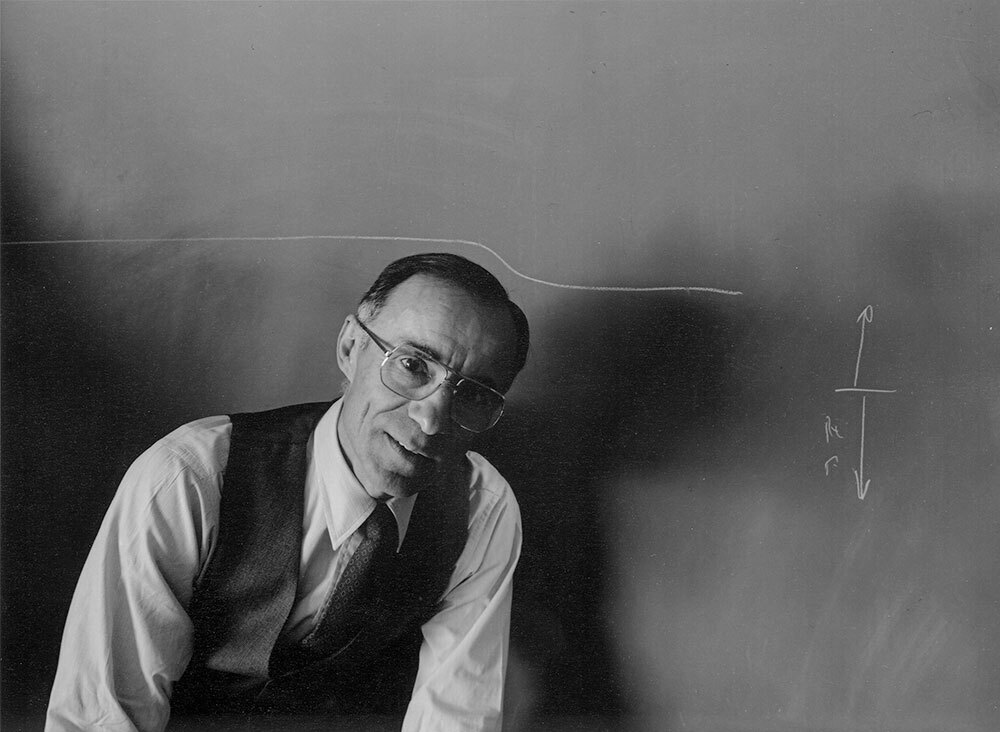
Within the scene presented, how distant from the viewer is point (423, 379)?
4.37ft

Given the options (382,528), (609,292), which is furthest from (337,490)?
(609,292)

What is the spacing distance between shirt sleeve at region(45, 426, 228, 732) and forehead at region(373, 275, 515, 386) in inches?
14.3

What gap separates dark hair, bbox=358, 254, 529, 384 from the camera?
1.37 m

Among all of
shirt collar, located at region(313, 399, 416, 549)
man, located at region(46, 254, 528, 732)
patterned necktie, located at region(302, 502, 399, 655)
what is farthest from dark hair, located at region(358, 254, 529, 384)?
patterned necktie, located at region(302, 502, 399, 655)

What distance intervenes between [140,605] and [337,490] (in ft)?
1.11

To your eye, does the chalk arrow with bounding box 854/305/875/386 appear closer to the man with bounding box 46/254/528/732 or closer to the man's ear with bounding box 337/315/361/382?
the man with bounding box 46/254/528/732

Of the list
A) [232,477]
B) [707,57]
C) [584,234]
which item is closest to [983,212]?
[707,57]

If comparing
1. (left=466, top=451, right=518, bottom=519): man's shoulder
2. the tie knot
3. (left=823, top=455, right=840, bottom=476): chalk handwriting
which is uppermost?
(left=823, top=455, right=840, bottom=476): chalk handwriting

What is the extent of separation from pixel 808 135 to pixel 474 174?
57 centimetres

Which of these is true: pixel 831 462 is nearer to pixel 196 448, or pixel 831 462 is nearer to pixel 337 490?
pixel 337 490

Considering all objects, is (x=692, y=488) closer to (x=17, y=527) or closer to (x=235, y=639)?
(x=235, y=639)

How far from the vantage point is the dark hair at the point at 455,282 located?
1.37m

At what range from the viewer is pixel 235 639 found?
1342 mm

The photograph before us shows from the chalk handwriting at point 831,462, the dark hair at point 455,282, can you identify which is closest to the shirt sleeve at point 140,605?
the dark hair at point 455,282
